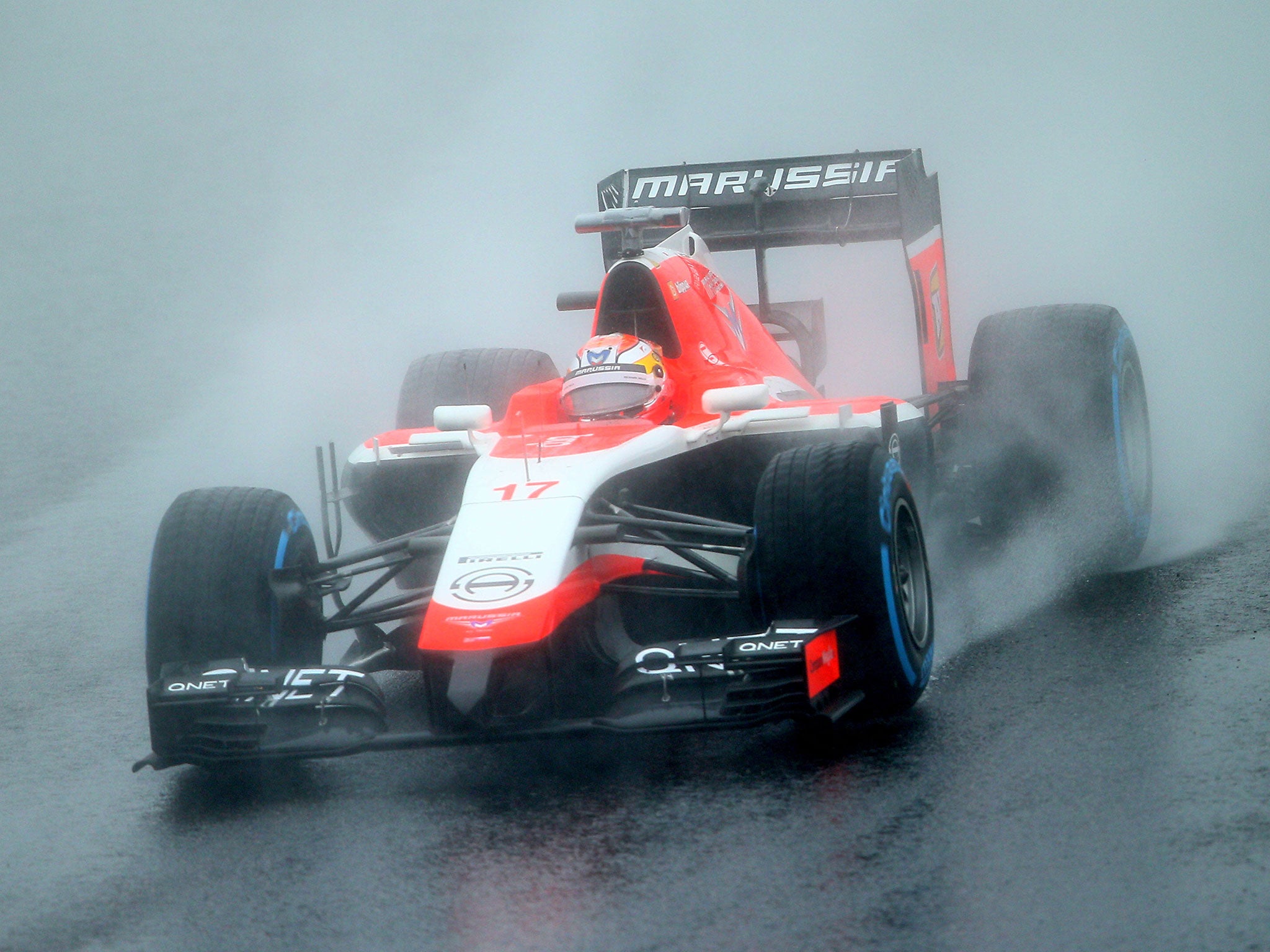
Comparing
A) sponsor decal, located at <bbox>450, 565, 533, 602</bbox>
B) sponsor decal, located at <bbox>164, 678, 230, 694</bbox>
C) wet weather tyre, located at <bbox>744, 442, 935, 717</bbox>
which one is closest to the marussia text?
wet weather tyre, located at <bbox>744, 442, 935, 717</bbox>

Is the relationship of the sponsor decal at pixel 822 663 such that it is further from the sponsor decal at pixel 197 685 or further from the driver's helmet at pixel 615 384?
the driver's helmet at pixel 615 384

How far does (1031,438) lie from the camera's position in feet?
21.9

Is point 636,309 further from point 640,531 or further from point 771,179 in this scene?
point 771,179

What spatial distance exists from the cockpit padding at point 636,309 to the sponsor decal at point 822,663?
7.60 feet

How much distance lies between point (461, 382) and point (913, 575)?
2.98 metres

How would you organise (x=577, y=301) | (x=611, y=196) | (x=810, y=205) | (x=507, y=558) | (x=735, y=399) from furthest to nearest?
1. (x=611, y=196)
2. (x=810, y=205)
3. (x=577, y=301)
4. (x=735, y=399)
5. (x=507, y=558)

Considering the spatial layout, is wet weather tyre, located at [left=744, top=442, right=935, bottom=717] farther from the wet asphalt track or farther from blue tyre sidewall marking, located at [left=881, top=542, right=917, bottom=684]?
the wet asphalt track

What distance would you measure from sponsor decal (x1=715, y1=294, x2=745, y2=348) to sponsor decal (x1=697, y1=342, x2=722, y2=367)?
342 millimetres

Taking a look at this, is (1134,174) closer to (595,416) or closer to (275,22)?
(275,22)

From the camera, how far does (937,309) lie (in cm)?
773

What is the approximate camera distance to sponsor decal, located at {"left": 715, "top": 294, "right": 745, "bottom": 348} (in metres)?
6.62

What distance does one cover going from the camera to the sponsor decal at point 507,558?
4.34 meters

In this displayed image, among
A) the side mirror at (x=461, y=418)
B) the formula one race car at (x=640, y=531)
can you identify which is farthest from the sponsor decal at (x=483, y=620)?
the side mirror at (x=461, y=418)

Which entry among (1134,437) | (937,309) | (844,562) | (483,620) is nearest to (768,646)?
(844,562)
